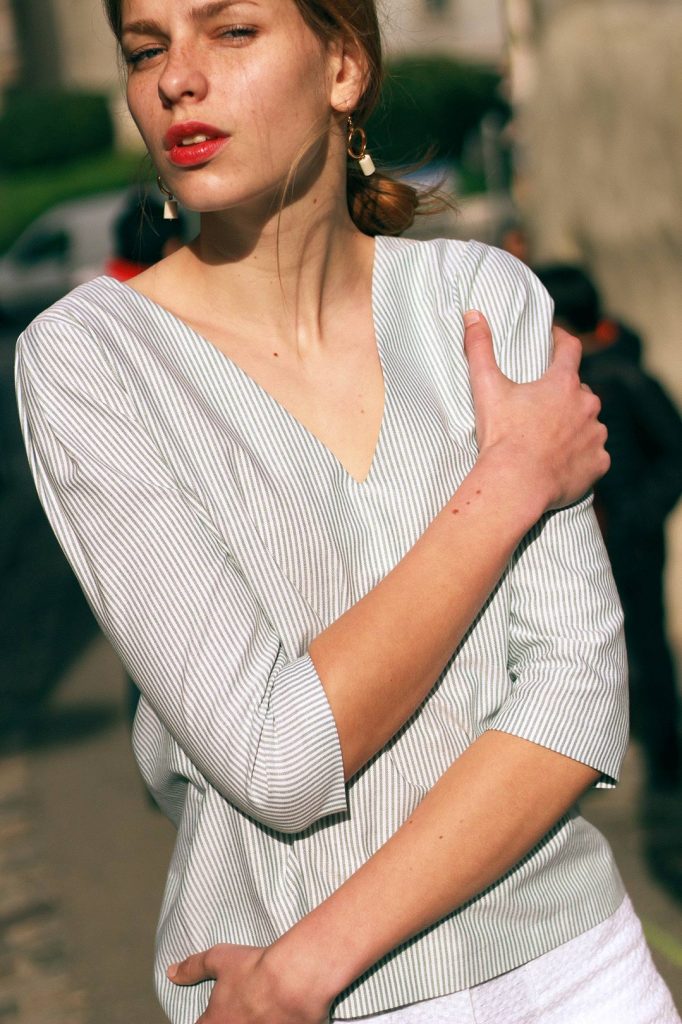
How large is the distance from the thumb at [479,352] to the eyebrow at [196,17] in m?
0.44

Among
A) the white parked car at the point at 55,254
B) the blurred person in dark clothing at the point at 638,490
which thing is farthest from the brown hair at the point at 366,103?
the white parked car at the point at 55,254

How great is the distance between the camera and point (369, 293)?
1.74m

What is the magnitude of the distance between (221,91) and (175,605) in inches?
22.5

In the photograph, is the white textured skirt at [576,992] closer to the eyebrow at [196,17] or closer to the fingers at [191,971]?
the fingers at [191,971]

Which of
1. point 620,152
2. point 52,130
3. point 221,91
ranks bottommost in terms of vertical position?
point 52,130

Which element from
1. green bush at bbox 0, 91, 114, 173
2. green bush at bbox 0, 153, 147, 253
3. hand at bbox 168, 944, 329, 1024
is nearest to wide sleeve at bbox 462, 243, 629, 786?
hand at bbox 168, 944, 329, 1024

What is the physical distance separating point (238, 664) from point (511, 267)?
26.4 inches

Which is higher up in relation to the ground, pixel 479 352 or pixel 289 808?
pixel 479 352

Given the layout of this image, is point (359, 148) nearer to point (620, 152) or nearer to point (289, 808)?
point (289, 808)

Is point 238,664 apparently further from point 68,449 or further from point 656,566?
point 656,566

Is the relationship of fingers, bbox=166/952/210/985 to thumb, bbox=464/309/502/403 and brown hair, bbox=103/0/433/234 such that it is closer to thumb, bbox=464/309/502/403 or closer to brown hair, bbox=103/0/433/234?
thumb, bbox=464/309/502/403

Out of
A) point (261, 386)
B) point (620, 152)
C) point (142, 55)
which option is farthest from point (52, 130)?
point (261, 386)

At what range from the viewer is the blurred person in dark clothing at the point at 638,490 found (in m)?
4.74

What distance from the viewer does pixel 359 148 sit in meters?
1.78
